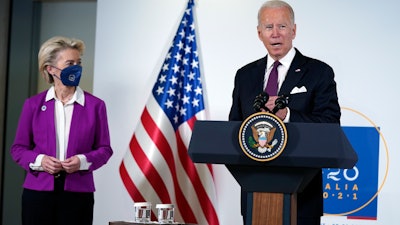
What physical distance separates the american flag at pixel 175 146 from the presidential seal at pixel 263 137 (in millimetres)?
2629

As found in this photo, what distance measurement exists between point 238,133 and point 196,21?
2.87 metres

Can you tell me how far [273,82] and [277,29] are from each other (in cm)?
21

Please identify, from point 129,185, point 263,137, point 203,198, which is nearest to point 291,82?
point 263,137

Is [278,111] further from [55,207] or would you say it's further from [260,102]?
[55,207]

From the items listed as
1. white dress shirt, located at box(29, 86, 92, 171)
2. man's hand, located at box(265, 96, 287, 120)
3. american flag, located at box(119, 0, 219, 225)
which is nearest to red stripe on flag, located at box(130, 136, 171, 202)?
american flag, located at box(119, 0, 219, 225)

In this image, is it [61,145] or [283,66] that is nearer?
[283,66]

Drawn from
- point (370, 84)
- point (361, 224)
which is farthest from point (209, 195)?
point (370, 84)

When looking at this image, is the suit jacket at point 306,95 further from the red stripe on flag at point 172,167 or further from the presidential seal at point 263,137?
the red stripe on flag at point 172,167

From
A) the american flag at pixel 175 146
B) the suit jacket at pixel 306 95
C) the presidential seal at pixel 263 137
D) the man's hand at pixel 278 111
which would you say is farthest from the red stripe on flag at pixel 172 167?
the presidential seal at pixel 263 137

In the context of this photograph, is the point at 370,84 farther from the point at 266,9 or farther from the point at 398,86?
the point at 266,9

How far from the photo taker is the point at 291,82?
8.65ft

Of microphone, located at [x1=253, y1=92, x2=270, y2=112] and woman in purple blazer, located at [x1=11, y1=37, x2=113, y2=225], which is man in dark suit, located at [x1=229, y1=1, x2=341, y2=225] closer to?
microphone, located at [x1=253, y1=92, x2=270, y2=112]

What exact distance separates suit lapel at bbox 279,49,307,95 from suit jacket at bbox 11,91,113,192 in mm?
1501

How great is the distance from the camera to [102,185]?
4.92 metres
